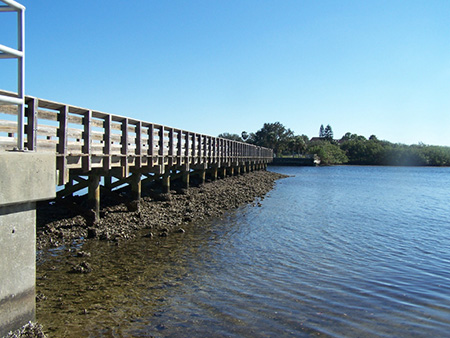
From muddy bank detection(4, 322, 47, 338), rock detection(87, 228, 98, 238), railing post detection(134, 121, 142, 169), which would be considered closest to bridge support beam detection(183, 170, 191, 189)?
railing post detection(134, 121, 142, 169)

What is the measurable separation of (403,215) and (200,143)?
11.7 m

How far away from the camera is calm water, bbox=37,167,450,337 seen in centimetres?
571

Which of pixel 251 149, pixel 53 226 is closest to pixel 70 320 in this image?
pixel 53 226

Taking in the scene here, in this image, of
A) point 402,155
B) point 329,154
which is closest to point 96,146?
point 329,154

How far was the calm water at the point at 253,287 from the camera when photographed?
5.71 meters

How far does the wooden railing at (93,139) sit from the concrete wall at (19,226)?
1.59m

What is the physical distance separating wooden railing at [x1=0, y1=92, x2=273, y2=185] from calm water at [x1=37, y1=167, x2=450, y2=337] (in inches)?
99.2

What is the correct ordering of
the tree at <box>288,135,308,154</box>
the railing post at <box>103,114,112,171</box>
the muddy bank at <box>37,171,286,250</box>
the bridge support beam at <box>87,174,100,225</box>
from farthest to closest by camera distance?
1. the tree at <box>288,135,308,154</box>
2. the bridge support beam at <box>87,174,100,225</box>
3. the railing post at <box>103,114,112,171</box>
4. the muddy bank at <box>37,171,286,250</box>

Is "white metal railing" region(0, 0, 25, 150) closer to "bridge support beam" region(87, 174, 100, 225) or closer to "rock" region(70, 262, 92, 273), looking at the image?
"rock" region(70, 262, 92, 273)

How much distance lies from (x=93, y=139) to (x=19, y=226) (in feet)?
23.4

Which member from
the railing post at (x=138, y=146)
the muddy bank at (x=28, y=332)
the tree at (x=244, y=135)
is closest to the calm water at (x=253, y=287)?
the muddy bank at (x=28, y=332)

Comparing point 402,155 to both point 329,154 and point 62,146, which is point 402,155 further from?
point 62,146

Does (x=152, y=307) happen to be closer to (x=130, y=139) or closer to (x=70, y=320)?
(x=70, y=320)

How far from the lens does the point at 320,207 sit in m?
21.4
